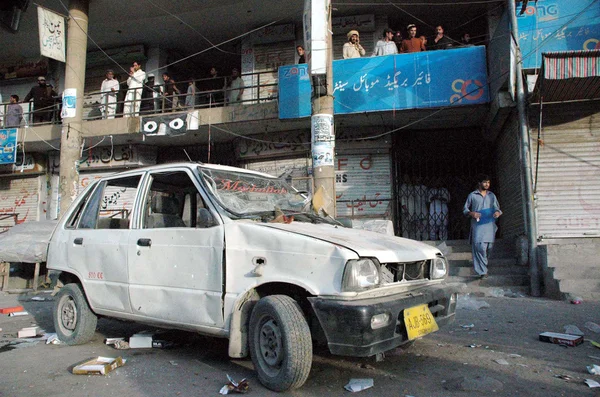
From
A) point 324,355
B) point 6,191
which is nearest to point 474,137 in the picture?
point 324,355

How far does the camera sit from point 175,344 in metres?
4.05

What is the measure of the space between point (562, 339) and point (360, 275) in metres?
2.52

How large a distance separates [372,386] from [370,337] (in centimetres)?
57

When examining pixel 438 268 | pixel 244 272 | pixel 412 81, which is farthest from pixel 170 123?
pixel 438 268

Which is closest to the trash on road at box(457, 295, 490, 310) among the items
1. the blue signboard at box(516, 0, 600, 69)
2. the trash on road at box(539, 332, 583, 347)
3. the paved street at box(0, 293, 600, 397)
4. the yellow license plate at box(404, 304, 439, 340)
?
the paved street at box(0, 293, 600, 397)

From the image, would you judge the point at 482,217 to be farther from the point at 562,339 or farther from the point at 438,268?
the point at 438,268

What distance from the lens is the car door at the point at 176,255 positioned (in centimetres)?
317

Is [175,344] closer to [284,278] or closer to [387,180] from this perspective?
[284,278]

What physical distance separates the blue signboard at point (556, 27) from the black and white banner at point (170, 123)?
8.22 meters

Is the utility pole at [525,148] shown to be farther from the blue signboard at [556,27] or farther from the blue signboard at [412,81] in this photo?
the blue signboard at [412,81]

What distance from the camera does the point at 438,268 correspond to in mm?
3430

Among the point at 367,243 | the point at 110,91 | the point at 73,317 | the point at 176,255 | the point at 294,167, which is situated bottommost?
the point at 73,317

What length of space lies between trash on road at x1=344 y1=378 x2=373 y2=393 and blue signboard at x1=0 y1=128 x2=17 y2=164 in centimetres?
1430

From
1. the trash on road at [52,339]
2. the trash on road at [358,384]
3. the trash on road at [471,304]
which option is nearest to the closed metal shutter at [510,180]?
the trash on road at [471,304]
